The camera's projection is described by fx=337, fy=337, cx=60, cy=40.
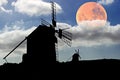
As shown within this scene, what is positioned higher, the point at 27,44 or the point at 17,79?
the point at 27,44

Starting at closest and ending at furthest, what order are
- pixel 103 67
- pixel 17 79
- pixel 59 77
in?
pixel 103 67
pixel 59 77
pixel 17 79

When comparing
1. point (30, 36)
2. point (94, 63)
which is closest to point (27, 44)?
point (30, 36)

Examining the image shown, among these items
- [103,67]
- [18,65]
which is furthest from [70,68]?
[18,65]

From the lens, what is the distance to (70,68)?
1480 inches

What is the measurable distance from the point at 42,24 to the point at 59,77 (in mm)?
8353

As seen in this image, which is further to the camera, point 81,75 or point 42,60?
point 42,60

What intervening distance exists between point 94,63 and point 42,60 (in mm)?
7431

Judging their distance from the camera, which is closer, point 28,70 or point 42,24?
point 28,70

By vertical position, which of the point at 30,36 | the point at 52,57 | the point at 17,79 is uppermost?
the point at 30,36

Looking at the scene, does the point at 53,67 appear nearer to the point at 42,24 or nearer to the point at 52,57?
the point at 52,57

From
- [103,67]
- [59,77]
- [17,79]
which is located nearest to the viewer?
[103,67]

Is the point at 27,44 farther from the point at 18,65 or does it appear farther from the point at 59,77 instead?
the point at 59,77

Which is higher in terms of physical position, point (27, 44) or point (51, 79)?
point (27, 44)

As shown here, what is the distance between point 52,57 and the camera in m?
41.2
